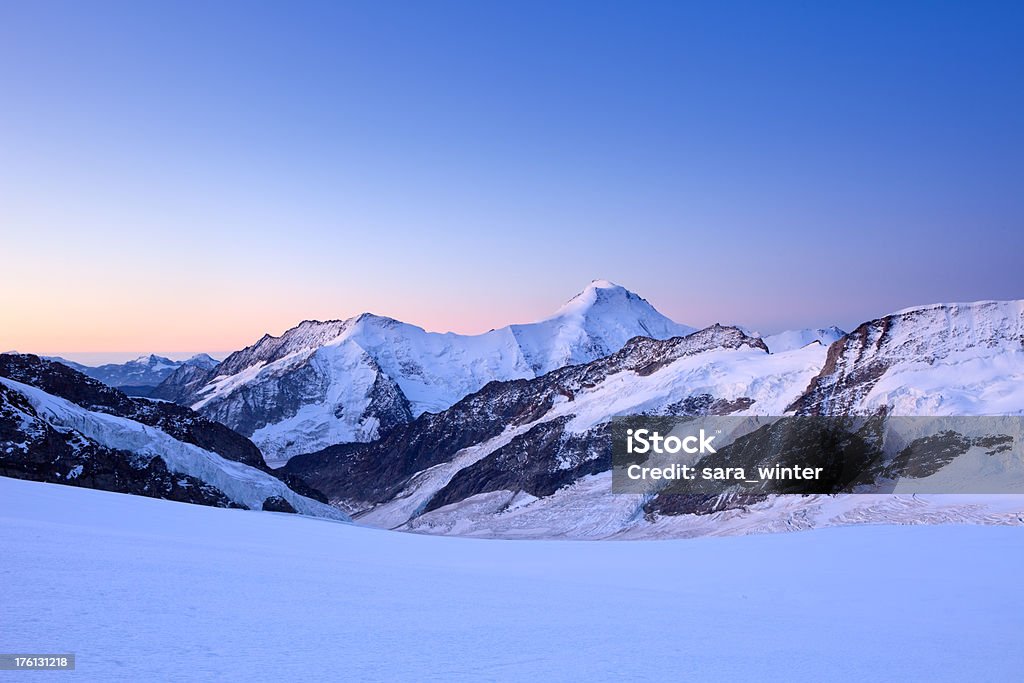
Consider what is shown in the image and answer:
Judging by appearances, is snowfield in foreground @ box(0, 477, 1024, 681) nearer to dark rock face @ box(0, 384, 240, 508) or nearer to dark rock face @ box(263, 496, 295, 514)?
dark rock face @ box(0, 384, 240, 508)

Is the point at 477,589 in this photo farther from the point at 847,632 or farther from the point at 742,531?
the point at 742,531

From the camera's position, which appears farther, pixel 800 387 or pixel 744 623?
pixel 800 387

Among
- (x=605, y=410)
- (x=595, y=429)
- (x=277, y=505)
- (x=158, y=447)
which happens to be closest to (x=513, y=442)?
(x=605, y=410)

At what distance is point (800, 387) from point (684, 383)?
23.2m

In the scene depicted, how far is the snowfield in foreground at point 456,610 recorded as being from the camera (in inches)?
281

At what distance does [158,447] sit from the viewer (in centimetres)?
6481

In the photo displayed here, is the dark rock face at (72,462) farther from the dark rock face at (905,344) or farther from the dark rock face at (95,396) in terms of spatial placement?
the dark rock face at (905,344)

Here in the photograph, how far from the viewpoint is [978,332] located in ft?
275

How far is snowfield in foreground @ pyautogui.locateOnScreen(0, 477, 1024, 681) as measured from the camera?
7148 millimetres

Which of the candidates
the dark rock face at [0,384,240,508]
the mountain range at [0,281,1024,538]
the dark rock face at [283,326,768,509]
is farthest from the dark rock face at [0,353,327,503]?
the dark rock face at [283,326,768,509]

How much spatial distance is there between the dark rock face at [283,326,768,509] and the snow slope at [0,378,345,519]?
53434 millimetres

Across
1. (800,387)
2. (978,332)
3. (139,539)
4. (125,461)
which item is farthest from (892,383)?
(139,539)

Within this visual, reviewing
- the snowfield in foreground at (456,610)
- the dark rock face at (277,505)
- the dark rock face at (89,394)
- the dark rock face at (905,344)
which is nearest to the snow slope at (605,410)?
the dark rock face at (905,344)

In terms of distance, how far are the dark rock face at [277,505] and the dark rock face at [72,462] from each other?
21.9 feet
